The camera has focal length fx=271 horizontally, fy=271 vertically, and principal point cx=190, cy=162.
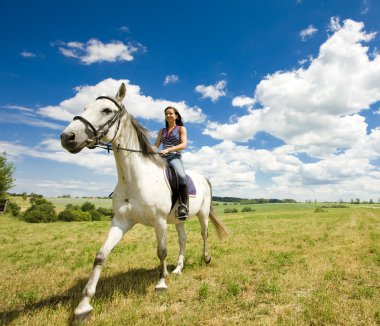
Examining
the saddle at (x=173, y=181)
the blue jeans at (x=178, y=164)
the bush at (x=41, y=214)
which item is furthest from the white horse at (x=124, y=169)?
the bush at (x=41, y=214)

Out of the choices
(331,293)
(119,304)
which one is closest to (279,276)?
(331,293)

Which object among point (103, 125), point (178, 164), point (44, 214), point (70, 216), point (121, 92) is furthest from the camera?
point (70, 216)

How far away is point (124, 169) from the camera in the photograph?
17.8 feet

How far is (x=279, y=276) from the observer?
6.82 meters

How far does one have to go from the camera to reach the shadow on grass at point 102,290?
187 inches

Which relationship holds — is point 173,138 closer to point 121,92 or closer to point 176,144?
point 176,144

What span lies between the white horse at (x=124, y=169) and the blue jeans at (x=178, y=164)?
31 cm

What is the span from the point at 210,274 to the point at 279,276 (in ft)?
5.71

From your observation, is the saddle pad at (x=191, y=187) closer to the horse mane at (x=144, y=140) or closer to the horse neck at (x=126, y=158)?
the horse mane at (x=144, y=140)

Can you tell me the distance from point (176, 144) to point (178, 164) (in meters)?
0.58

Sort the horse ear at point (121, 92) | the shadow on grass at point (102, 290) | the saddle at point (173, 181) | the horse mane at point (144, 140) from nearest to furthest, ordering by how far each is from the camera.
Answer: the shadow on grass at point (102, 290) < the horse ear at point (121, 92) < the horse mane at point (144, 140) < the saddle at point (173, 181)

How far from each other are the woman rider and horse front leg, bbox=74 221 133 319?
1.54 m

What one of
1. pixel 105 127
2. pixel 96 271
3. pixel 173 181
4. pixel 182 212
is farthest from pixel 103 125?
pixel 182 212

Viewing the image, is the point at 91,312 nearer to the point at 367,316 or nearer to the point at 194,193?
the point at 194,193
